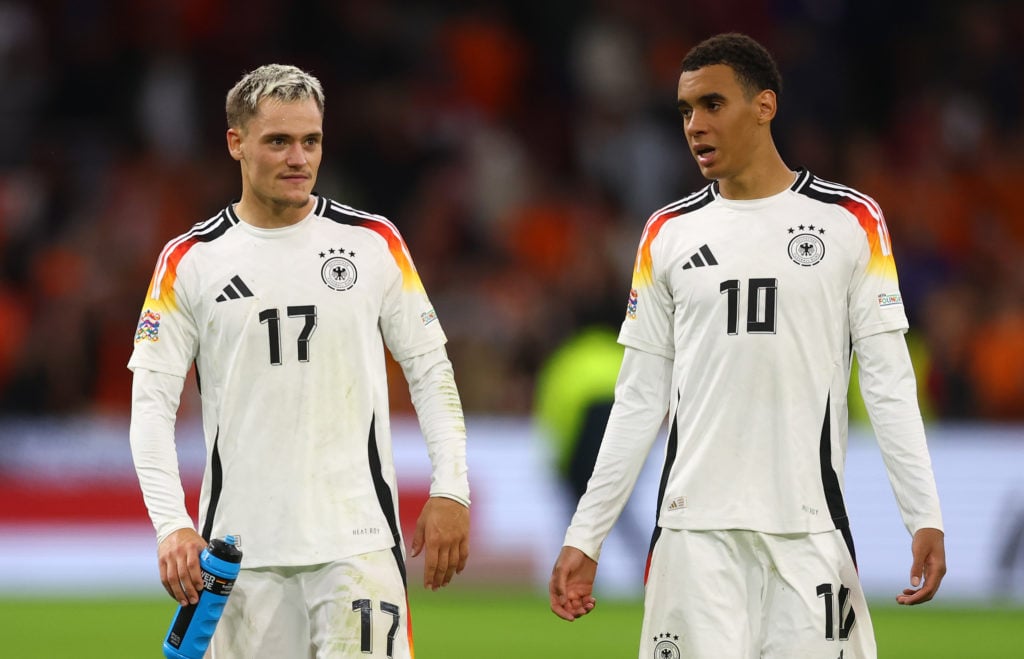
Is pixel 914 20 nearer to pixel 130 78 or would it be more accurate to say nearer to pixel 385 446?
pixel 130 78

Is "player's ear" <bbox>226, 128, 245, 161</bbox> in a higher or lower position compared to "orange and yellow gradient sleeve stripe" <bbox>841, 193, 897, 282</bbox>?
higher

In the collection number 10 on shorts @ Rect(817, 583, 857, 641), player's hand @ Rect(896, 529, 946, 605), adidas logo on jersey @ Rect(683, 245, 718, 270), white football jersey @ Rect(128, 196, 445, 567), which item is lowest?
number 10 on shorts @ Rect(817, 583, 857, 641)

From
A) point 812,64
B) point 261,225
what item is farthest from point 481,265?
point 261,225

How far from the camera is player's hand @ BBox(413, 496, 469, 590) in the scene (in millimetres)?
5520

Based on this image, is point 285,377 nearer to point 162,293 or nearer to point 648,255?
point 162,293

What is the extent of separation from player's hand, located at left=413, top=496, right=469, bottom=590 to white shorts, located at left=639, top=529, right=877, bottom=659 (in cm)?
64

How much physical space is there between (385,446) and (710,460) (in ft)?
3.46

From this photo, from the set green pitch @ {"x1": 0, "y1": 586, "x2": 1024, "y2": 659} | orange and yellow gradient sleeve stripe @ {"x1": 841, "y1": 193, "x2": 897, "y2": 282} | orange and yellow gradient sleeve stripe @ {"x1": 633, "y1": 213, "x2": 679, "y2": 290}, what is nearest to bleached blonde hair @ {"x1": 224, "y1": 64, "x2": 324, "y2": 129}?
orange and yellow gradient sleeve stripe @ {"x1": 633, "y1": 213, "x2": 679, "y2": 290}

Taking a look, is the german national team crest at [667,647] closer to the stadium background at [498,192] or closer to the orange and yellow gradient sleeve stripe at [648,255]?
the orange and yellow gradient sleeve stripe at [648,255]

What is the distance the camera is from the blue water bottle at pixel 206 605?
5238 mm

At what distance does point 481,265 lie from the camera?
595 inches

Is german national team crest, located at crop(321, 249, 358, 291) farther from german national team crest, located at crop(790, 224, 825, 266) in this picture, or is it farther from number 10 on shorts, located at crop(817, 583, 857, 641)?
number 10 on shorts, located at crop(817, 583, 857, 641)

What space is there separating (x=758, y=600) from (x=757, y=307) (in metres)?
0.91

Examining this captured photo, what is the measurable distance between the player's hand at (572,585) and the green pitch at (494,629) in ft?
13.4
